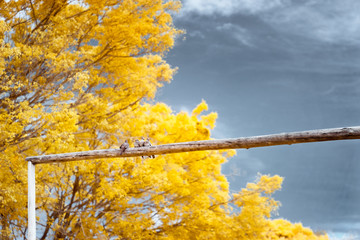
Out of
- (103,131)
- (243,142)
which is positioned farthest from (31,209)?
(103,131)

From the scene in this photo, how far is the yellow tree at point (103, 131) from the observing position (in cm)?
553

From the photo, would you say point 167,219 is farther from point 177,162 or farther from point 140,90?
point 140,90

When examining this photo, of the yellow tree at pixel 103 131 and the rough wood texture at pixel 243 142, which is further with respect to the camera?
the yellow tree at pixel 103 131

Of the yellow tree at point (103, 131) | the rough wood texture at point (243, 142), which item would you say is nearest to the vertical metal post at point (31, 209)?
the rough wood texture at point (243, 142)

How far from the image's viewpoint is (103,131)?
7.05 meters

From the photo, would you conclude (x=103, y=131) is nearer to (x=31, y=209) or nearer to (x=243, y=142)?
(x=31, y=209)

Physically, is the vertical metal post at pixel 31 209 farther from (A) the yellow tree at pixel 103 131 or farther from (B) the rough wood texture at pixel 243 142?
(A) the yellow tree at pixel 103 131

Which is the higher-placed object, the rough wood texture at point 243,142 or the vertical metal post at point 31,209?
the rough wood texture at point 243,142

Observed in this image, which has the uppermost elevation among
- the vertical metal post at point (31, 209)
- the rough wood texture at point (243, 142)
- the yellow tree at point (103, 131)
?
the yellow tree at point (103, 131)

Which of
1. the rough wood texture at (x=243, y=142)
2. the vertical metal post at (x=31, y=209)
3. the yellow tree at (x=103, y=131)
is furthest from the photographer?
the yellow tree at (x=103, y=131)

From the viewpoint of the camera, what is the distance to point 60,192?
280 inches

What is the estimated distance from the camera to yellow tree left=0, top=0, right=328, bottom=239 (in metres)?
5.53

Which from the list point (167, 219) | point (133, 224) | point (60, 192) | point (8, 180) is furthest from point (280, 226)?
point (8, 180)

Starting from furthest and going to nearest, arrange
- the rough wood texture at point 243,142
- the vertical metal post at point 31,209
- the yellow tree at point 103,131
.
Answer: the yellow tree at point 103,131 → the vertical metal post at point 31,209 → the rough wood texture at point 243,142
